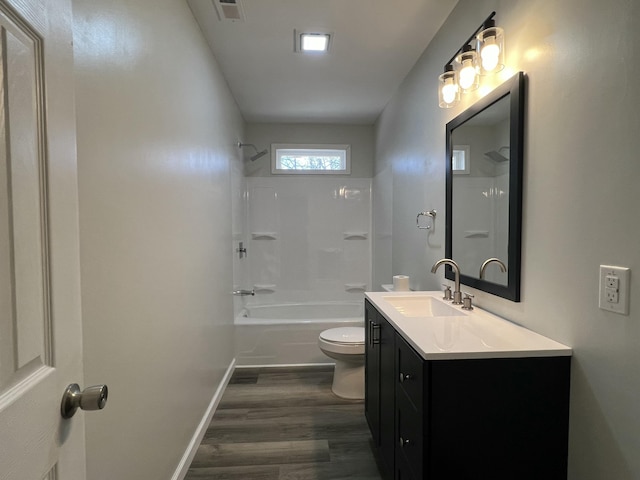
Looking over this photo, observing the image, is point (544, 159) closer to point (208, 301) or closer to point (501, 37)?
point (501, 37)

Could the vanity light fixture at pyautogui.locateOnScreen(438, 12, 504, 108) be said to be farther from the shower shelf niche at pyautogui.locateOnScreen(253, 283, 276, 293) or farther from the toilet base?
the shower shelf niche at pyautogui.locateOnScreen(253, 283, 276, 293)

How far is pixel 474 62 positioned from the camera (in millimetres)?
1575

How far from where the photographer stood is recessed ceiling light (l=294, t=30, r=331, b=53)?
84.4 inches

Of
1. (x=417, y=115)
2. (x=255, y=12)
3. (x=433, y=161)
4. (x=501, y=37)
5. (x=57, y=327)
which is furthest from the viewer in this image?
(x=417, y=115)

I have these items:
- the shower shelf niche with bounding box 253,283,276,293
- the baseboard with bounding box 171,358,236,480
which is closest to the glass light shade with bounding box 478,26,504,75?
the baseboard with bounding box 171,358,236,480

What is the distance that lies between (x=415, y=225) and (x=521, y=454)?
1.71 meters

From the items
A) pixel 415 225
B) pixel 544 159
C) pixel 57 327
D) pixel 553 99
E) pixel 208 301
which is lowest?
pixel 208 301

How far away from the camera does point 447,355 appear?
3.45 feet

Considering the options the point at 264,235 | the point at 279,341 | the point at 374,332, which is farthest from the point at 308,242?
the point at 374,332

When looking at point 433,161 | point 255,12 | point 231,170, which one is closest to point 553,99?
point 433,161

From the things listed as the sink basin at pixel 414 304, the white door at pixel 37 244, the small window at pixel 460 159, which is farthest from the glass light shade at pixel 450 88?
the white door at pixel 37 244

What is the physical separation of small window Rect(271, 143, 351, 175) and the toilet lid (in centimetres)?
202

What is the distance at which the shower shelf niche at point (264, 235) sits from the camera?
4059mm

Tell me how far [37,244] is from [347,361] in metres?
2.35
